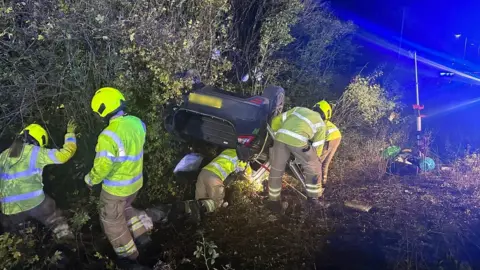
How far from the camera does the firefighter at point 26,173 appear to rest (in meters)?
3.95

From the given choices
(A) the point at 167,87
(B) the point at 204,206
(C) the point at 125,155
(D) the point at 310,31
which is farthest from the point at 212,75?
(D) the point at 310,31

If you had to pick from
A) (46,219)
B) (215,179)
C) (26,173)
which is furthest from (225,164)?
(26,173)

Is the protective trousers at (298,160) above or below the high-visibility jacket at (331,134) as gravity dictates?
below

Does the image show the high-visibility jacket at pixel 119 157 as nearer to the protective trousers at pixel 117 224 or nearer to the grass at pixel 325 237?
the protective trousers at pixel 117 224

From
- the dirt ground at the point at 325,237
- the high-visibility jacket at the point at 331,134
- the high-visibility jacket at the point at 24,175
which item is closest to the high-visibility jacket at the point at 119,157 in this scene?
the high-visibility jacket at the point at 24,175

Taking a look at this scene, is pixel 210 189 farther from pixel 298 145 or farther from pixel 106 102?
pixel 106 102

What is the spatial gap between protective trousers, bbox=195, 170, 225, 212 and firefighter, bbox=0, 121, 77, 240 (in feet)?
5.24

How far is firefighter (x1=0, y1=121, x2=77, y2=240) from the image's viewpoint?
395 centimetres

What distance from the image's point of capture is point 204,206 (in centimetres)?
496

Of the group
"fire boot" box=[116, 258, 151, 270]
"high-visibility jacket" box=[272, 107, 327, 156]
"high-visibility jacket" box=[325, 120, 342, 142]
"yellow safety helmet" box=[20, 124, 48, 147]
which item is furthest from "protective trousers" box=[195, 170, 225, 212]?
"high-visibility jacket" box=[325, 120, 342, 142]

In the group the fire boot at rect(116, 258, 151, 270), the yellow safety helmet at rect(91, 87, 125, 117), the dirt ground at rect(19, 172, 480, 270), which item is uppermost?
the yellow safety helmet at rect(91, 87, 125, 117)

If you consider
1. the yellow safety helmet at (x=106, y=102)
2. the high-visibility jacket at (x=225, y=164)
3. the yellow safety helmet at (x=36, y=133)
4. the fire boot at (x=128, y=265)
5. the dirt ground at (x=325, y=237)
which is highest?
the yellow safety helmet at (x=106, y=102)

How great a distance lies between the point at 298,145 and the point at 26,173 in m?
3.05

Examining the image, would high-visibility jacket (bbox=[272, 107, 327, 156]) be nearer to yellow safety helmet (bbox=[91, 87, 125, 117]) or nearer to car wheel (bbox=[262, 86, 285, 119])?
car wheel (bbox=[262, 86, 285, 119])
